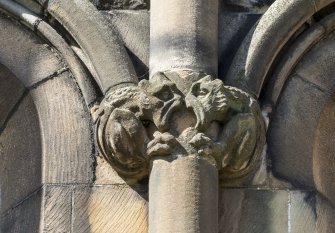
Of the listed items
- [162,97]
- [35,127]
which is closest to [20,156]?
[35,127]

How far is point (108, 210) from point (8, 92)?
0.94 metres

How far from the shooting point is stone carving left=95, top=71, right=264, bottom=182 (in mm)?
6562

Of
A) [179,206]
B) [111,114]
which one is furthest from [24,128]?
[179,206]

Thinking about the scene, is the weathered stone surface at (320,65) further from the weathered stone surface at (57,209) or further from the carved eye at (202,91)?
the weathered stone surface at (57,209)

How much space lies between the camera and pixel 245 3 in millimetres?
7113

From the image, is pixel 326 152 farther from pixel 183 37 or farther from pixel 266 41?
pixel 183 37

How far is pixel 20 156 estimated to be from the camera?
285 inches

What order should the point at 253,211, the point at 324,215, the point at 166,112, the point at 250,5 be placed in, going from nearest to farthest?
the point at 166,112 < the point at 253,211 < the point at 324,215 < the point at 250,5

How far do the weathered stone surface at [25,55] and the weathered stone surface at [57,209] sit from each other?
1.98 ft

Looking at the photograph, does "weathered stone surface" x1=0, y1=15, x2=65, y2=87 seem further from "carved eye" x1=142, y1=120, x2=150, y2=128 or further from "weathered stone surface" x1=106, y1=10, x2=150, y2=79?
"carved eye" x1=142, y1=120, x2=150, y2=128

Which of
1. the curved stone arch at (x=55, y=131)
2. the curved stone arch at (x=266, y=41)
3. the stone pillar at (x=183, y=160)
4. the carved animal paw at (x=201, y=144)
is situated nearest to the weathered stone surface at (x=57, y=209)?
the curved stone arch at (x=55, y=131)

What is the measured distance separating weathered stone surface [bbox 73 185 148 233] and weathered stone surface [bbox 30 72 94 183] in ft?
0.28

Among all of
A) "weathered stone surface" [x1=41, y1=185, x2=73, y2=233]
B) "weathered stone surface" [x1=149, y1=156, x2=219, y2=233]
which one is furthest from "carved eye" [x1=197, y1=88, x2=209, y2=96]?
"weathered stone surface" [x1=41, y1=185, x2=73, y2=233]

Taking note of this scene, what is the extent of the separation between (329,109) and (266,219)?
77cm
